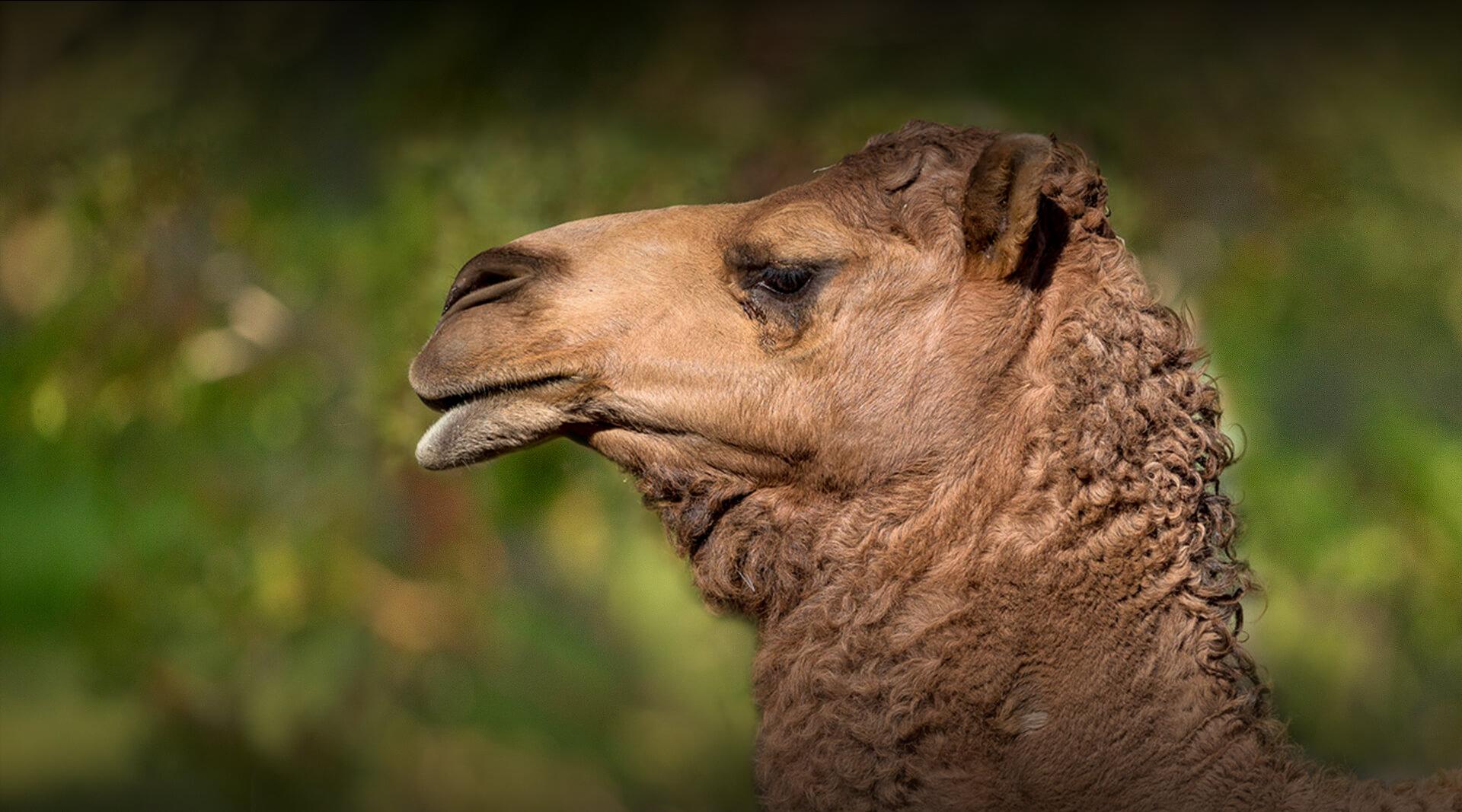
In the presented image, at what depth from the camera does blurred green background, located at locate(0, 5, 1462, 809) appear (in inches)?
112

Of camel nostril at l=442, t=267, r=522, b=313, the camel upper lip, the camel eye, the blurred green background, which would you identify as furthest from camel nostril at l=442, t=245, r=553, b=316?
the blurred green background

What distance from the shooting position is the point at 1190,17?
8.53 feet

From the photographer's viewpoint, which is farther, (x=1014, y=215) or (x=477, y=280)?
(x=477, y=280)

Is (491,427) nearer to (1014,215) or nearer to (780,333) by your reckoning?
(780,333)

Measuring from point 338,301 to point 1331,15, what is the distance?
233 centimetres

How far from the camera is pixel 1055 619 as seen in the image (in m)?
1.51

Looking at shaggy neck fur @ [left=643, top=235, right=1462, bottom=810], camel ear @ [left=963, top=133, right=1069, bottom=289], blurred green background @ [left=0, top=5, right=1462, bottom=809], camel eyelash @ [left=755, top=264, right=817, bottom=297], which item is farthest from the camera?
blurred green background @ [left=0, top=5, right=1462, bottom=809]

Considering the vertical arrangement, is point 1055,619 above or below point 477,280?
below

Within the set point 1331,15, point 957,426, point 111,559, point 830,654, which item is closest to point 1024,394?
point 957,426

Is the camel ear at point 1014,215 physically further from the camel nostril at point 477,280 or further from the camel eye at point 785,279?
the camel nostril at point 477,280

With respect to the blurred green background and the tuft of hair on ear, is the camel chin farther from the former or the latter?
the blurred green background

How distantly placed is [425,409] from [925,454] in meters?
1.89

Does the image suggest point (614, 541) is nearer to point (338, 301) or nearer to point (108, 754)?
point (338, 301)

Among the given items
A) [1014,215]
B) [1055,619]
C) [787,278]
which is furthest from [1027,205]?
[1055,619]
